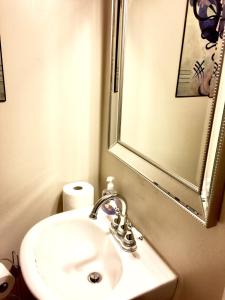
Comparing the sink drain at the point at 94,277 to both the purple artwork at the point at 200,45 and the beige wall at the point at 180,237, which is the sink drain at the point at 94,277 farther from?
the purple artwork at the point at 200,45

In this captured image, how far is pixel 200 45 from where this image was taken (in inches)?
25.7

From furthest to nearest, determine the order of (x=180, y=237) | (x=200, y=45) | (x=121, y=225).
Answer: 1. (x=121, y=225)
2. (x=180, y=237)
3. (x=200, y=45)

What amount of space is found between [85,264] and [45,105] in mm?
700

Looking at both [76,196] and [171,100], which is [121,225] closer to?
[76,196]

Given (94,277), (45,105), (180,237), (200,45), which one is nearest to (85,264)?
(94,277)

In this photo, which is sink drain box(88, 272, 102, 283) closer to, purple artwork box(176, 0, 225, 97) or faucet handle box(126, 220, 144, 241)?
faucet handle box(126, 220, 144, 241)

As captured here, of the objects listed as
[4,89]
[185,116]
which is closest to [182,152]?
[185,116]

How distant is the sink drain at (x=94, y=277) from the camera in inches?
36.7

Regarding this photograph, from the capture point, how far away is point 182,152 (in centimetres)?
75

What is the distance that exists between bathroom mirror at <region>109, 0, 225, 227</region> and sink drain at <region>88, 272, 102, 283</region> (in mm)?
448

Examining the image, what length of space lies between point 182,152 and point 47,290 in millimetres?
589

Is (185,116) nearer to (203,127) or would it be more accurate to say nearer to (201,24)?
(203,127)

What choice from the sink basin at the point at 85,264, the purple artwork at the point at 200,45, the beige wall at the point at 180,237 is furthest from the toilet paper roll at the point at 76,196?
the purple artwork at the point at 200,45

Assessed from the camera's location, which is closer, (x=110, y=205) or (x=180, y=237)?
(x=180, y=237)
